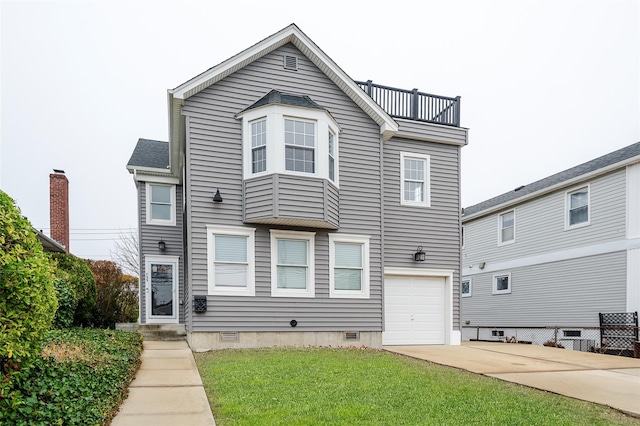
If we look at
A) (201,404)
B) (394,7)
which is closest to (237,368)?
(201,404)

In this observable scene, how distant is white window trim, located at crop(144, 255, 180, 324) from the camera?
527 inches

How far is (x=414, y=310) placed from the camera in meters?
12.2

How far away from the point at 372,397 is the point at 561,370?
14.6ft

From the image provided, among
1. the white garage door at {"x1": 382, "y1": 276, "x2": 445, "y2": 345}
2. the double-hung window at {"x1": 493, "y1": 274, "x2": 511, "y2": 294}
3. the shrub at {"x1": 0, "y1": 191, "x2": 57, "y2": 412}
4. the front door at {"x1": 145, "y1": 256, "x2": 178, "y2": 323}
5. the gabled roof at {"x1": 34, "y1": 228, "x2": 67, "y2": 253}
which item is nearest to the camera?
the shrub at {"x1": 0, "y1": 191, "x2": 57, "y2": 412}

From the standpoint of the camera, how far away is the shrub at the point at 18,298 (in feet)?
12.4

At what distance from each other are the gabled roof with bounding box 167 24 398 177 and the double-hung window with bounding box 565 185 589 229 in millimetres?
7862

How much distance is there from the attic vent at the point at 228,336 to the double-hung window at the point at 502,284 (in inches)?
501

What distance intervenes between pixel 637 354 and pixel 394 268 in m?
6.15

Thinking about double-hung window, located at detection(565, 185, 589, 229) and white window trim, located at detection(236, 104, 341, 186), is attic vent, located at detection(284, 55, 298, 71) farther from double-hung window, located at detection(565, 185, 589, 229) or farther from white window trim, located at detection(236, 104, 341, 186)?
double-hung window, located at detection(565, 185, 589, 229)

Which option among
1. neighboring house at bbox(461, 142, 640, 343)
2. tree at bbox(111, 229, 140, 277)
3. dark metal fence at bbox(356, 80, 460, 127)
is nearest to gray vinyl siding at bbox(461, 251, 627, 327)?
neighboring house at bbox(461, 142, 640, 343)

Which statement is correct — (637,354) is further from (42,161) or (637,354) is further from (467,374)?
(42,161)

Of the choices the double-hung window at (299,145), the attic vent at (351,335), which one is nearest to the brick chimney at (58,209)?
the double-hung window at (299,145)

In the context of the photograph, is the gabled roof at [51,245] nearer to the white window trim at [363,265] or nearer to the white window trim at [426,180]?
the white window trim at [363,265]

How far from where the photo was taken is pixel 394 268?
39.3ft
